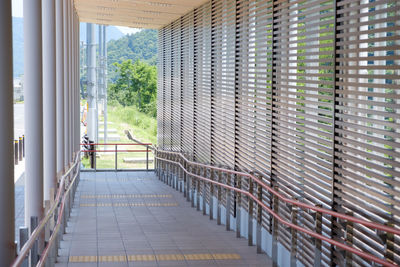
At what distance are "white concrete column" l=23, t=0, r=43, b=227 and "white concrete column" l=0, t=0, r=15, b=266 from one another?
2357 millimetres

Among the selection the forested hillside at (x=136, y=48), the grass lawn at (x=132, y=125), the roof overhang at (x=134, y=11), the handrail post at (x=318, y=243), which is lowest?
the grass lawn at (x=132, y=125)

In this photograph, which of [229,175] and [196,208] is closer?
[229,175]

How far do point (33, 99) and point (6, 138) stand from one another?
8.19ft

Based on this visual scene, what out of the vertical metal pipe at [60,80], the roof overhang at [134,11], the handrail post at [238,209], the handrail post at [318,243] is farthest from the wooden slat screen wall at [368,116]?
the roof overhang at [134,11]

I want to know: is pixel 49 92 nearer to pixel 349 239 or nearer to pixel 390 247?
pixel 349 239

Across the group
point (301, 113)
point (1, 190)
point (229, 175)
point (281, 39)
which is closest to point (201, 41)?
point (229, 175)

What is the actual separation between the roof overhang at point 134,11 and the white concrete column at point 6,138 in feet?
27.8

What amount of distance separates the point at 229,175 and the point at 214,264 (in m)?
2.52

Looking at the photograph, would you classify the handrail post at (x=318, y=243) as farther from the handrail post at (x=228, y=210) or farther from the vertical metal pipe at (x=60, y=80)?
the vertical metal pipe at (x=60, y=80)

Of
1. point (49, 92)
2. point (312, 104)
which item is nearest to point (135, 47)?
point (49, 92)

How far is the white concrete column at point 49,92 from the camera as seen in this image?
854 cm

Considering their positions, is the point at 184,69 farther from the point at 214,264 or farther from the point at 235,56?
the point at 214,264

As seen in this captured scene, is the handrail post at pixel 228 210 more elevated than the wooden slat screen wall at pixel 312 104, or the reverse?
the wooden slat screen wall at pixel 312 104

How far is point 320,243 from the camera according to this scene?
5402 mm
